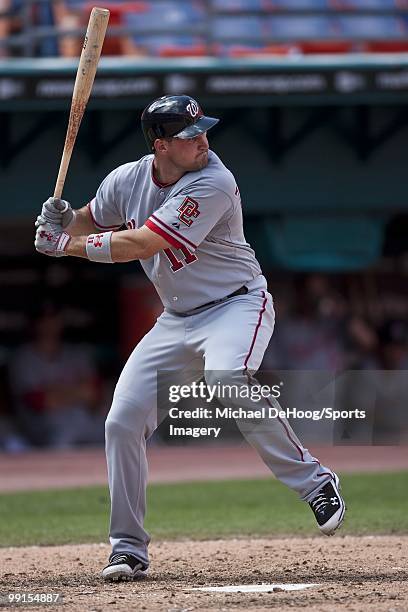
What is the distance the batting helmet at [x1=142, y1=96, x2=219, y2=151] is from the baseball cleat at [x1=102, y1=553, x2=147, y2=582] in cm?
163

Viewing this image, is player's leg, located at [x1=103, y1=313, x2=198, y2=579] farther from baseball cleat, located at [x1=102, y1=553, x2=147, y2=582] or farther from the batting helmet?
the batting helmet

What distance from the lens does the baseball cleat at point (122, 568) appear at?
470 centimetres

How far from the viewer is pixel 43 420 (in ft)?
36.3

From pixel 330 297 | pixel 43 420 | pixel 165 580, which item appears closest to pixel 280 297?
pixel 330 297

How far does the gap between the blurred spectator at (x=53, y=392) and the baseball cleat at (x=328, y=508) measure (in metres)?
6.52

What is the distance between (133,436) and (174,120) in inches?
48.5

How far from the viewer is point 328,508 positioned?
4.57 metres

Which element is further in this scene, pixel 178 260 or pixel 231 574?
pixel 231 574

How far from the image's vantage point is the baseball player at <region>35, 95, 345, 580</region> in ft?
15.1

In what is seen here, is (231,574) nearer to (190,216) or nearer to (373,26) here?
(190,216)

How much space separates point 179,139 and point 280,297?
723 cm

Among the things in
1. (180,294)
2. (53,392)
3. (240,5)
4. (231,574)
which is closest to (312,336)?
(53,392)

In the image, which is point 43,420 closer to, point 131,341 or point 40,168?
point 131,341

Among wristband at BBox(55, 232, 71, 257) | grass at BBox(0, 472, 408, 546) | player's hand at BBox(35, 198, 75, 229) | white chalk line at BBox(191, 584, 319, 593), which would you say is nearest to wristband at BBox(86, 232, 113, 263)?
wristband at BBox(55, 232, 71, 257)
